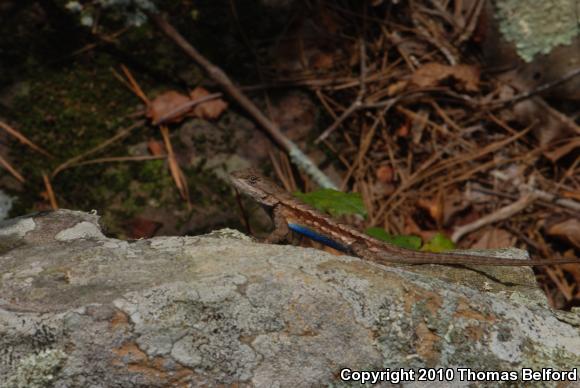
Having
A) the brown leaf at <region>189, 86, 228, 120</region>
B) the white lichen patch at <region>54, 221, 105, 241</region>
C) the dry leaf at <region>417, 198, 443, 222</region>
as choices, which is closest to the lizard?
the brown leaf at <region>189, 86, 228, 120</region>

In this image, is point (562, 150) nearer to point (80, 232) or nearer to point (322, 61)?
point (322, 61)

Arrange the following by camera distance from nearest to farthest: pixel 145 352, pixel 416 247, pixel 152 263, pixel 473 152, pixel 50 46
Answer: pixel 145 352
pixel 152 263
pixel 416 247
pixel 50 46
pixel 473 152

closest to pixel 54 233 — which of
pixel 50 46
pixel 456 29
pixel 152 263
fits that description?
pixel 152 263

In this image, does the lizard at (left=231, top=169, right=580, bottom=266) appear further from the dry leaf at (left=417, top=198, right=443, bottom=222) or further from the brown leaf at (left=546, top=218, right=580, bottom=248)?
the brown leaf at (left=546, top=218, right=580, bottom=248)

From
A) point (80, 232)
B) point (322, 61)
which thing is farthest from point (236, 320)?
point (322, 61)

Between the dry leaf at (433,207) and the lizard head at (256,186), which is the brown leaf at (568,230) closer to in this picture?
the dry leaf at (433,207)

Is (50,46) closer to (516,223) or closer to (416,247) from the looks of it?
(416,247)
